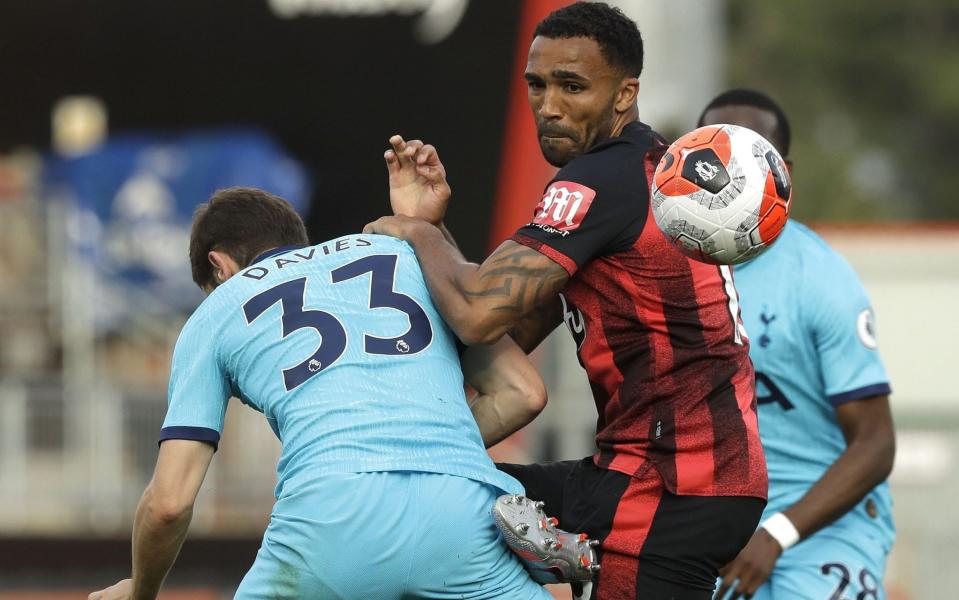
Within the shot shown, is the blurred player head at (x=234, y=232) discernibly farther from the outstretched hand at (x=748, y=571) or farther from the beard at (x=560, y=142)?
the outstretched hand at (x=748, y=571)

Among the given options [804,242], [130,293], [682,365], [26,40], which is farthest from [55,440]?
[682,365]

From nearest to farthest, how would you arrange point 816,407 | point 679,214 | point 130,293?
1. point 679,214
2. point 816,407
3. point 130,293

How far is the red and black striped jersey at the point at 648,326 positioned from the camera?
5270 millimetres

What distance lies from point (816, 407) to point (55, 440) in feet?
30.5

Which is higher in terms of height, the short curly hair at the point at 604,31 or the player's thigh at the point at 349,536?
the short curly hair at the point at 604,31

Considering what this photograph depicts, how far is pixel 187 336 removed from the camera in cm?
538

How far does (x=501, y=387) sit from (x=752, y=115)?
2.08 meters

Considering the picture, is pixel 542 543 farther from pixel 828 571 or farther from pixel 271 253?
pixel 828 571

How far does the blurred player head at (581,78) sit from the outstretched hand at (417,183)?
1.43 ft

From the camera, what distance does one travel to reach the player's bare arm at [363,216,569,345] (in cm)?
Answer: 525

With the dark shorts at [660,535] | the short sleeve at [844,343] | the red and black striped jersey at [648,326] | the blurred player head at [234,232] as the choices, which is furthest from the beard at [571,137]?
the short sleeve at [844,343]

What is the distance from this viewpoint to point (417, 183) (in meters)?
5.87

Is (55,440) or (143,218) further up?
(143,218)

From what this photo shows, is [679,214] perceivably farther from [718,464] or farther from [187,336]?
[187,336]
